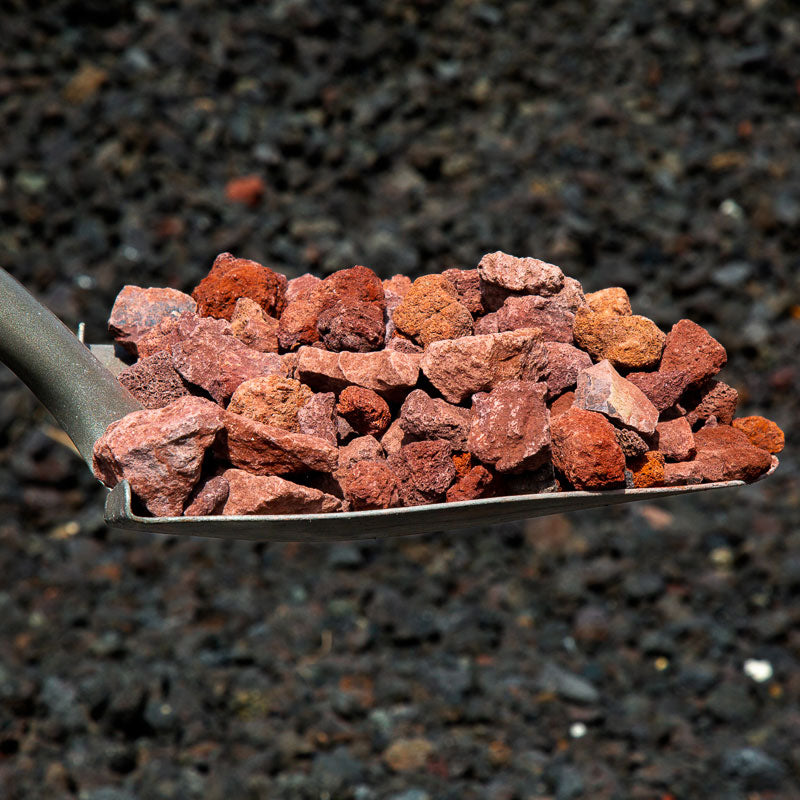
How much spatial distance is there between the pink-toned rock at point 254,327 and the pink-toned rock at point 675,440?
0.38 meters

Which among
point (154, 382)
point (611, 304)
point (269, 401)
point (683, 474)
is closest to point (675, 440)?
point (683, 474)

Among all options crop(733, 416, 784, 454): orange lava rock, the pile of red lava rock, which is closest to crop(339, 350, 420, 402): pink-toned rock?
the pile of red lava rock

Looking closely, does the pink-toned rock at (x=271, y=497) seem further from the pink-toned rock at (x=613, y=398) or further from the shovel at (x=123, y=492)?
the pink-toned rock at (x=613, y=398)

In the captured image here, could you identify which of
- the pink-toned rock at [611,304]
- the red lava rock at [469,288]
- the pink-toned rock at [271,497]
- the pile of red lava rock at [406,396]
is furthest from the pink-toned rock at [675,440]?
the pink-toned rock at [271,497]

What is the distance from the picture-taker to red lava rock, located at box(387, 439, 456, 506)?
0.77 meters

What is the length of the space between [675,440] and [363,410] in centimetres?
30

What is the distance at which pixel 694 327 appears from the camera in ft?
Result: 3.01

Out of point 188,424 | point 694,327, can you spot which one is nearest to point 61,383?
point 188,424

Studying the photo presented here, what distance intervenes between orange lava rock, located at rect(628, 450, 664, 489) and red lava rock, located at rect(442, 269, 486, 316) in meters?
0.23

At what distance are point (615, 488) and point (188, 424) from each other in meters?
0.36

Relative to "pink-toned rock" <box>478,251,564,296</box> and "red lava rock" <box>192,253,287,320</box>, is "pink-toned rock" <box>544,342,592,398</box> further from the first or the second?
"red lava rock" <box>192,253,287,320</box>

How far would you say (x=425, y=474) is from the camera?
773mm

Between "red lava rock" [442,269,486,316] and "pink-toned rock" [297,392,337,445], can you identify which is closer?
"pink-toned rock" [297,392,337,445]

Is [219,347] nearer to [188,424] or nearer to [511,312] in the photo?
[188,424]
